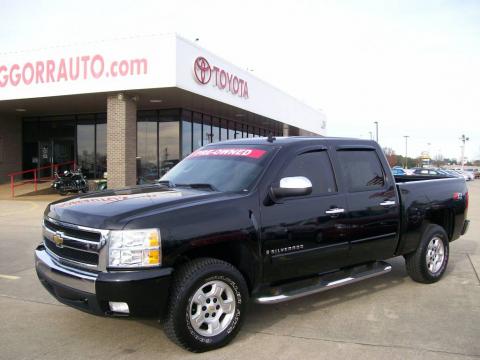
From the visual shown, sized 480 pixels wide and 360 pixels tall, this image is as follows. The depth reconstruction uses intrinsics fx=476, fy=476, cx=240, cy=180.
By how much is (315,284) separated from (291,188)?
113 cm

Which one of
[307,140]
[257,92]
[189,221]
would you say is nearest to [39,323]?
[189,221]

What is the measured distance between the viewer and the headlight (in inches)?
144

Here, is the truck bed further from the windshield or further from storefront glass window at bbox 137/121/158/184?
storefront glass window at bbox 137/121/158/184

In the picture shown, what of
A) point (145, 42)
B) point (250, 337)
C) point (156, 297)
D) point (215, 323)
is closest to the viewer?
point (156, 297)

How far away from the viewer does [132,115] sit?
56.4 feet

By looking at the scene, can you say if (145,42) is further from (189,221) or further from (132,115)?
(189,221)

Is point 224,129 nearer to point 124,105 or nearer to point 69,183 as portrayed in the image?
point 69,183

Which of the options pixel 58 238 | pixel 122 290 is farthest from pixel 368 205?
pixel 58 238

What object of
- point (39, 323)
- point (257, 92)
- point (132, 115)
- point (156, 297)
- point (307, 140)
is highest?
point (257, 92)

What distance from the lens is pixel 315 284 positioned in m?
4.82

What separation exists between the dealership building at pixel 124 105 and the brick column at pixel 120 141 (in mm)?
35

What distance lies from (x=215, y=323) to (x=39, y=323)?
1902 millimetres

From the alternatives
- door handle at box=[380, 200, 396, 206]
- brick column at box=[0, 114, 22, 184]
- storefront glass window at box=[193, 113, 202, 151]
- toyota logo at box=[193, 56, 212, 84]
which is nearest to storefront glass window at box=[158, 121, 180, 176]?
storefront glass window at box=[193, 113, 202, 151]

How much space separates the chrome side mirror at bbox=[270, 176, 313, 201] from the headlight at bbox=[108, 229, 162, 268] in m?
1.28
